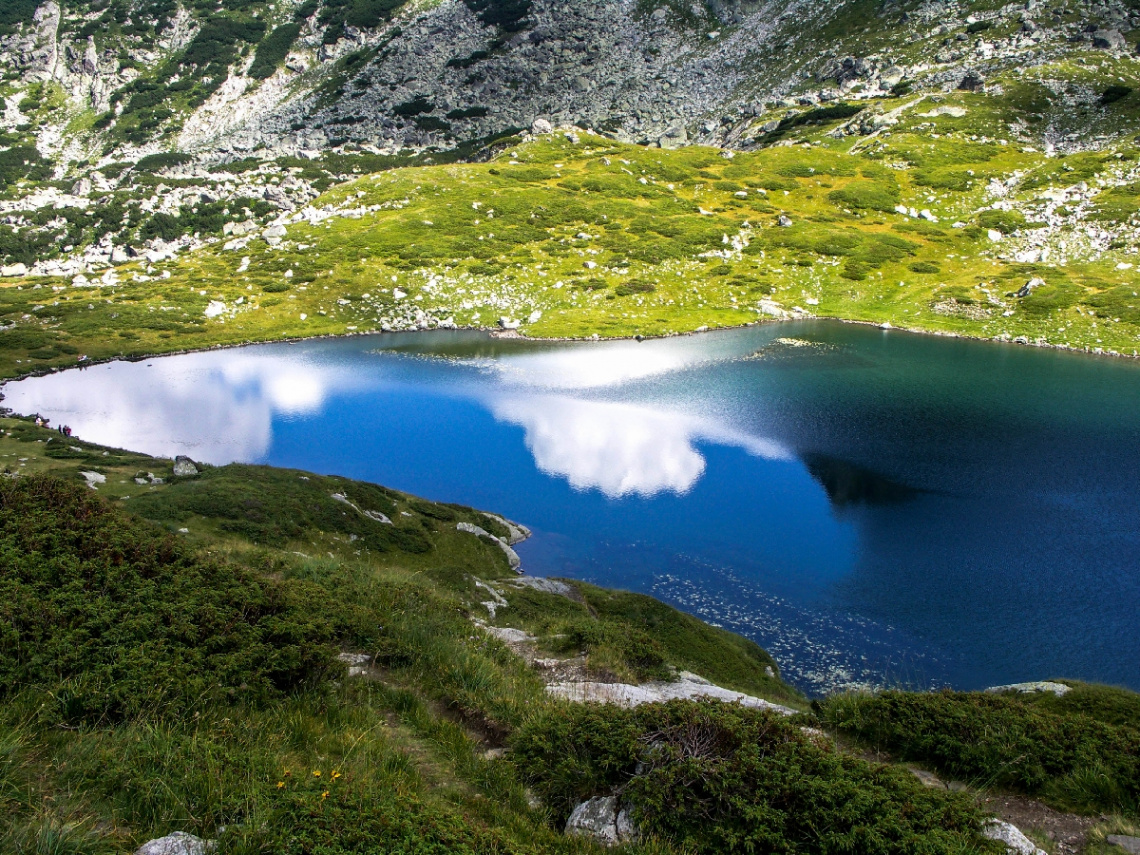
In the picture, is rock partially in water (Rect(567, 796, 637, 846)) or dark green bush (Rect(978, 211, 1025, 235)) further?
dark green bush (Rect(978, 211, 1025, 235))

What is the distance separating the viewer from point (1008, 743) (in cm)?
884

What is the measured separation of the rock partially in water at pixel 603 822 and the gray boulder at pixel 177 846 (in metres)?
3.47

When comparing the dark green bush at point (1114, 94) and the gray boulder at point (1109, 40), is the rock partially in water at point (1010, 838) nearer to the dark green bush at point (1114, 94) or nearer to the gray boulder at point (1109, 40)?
the dark green bush at point (1114, 94)

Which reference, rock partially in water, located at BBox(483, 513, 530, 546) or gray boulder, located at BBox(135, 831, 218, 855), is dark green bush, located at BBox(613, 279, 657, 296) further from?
gray boulder, located at BBox(135, 831, 218, 855)

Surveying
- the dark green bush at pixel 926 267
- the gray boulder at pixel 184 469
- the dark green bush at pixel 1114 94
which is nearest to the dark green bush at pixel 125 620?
the gray boulder at pixel 184 469

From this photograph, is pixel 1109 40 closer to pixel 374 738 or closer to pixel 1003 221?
pixel 1003 221

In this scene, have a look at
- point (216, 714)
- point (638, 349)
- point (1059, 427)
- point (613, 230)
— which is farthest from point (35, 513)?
point (613, 230)

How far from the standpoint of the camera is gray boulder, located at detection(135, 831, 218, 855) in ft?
15.6

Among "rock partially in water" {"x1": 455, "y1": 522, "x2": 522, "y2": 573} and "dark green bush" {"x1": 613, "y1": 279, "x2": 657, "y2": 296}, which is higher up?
"dark green bush" {"x1": 613, "y1": 279, "x2": 657, "y2": 296}

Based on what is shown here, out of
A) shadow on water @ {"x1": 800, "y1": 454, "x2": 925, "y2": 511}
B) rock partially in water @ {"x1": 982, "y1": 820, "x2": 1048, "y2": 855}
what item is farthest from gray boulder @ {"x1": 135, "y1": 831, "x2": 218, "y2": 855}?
shadow on water @ {"x1": 800, "y1": 454, "x2": 925, "y2": 511}

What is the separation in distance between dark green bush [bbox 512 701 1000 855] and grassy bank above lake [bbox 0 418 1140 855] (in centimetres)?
3

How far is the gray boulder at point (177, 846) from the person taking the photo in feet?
15.6

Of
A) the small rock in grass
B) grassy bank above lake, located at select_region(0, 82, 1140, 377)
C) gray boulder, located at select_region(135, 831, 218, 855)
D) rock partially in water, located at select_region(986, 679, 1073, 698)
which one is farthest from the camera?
grassy bank above lake, located at select_region(0, 82, 1140, 377)

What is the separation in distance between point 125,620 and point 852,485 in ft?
117
